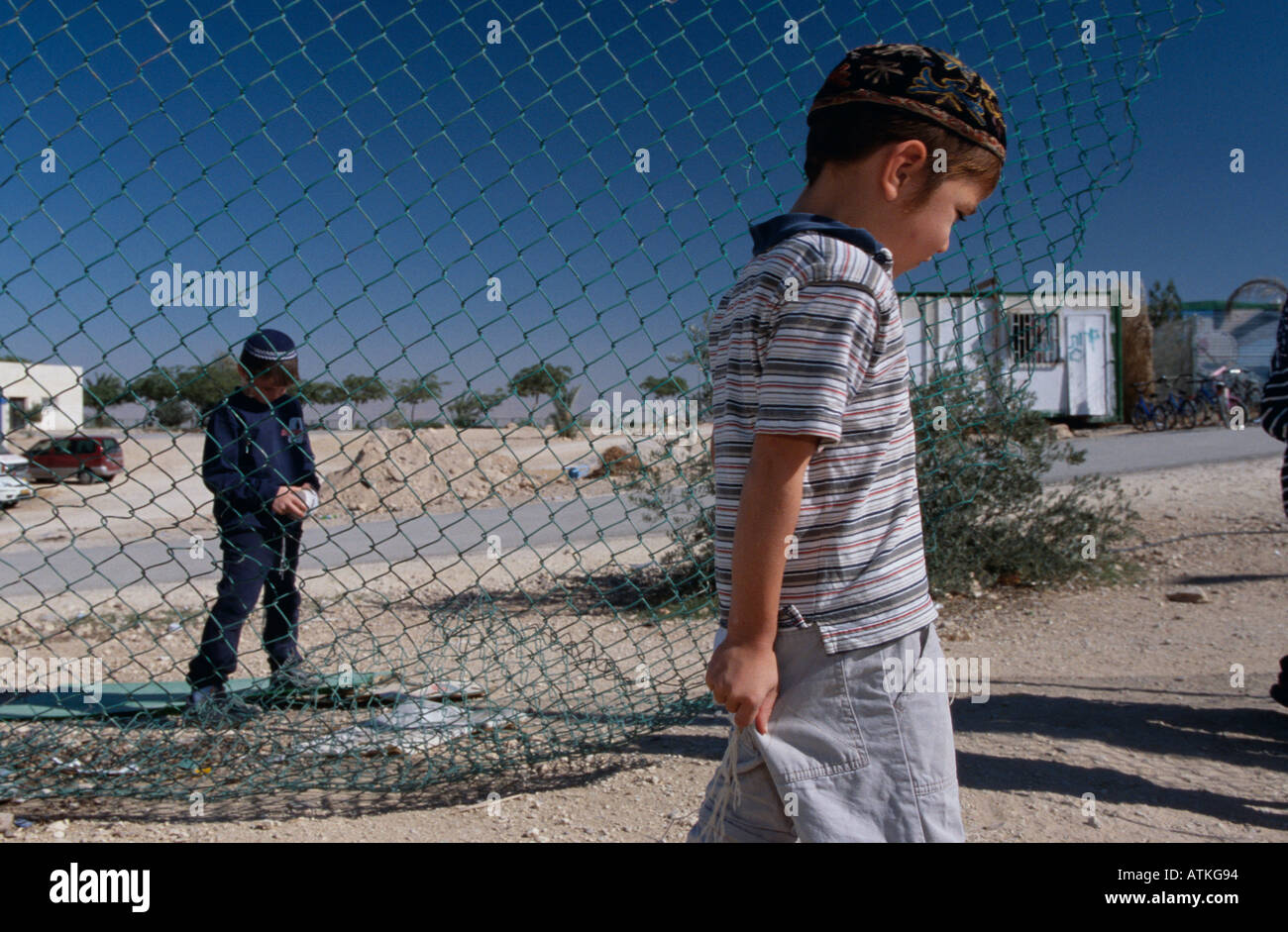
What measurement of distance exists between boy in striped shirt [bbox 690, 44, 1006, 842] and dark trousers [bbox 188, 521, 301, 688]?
2.13 meters

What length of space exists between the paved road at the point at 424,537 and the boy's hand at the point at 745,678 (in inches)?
46.4

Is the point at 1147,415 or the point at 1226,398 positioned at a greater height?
the point at 1226,398

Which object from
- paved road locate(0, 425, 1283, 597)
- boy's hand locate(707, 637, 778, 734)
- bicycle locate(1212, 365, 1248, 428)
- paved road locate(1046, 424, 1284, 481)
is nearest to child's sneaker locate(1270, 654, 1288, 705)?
paved road locate(0, 425, 1283, 597)

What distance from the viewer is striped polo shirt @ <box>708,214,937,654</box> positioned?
138 cm

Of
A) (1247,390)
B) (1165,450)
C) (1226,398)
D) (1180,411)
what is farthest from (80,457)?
(1247,390)

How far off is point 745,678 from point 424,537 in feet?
27.1

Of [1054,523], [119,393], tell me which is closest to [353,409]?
[119,393]

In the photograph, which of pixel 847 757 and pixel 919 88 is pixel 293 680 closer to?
pixel 847 757

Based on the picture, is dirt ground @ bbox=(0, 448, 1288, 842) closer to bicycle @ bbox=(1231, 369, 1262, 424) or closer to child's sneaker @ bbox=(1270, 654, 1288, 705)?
child's sneaker @ bbox=(1270, 654, 1288, 705)

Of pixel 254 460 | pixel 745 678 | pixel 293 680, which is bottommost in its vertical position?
pixel 293 680

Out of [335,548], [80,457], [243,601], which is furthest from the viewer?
[335,548]

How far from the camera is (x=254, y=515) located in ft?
11.9

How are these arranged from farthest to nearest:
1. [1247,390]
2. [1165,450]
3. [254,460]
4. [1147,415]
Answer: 1. [1247,390]
2. [1147,415]
3. [1165,450]
4. [254,460]

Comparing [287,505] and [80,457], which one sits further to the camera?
[287,505]
